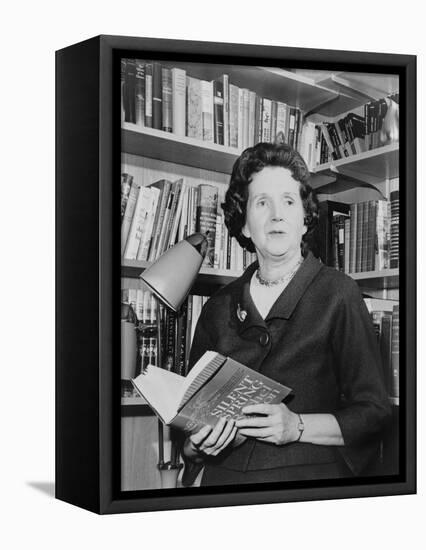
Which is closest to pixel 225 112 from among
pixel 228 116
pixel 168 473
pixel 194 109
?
pixel 228 116

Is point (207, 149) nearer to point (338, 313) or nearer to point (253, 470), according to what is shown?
point (338, 313)

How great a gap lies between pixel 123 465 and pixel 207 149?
1.22 meters

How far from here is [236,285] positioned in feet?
15.4

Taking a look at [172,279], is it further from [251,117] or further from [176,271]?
[251,117]

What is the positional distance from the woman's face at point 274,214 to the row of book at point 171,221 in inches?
3.4

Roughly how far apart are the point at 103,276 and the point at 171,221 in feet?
1.15

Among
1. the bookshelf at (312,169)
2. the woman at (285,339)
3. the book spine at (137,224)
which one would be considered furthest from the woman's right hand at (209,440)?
the book spine at (137,224)

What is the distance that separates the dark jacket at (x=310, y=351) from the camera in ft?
15.3

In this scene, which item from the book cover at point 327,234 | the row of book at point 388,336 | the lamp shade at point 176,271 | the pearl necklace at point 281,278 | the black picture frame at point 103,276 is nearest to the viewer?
the black picture frame at point 103,276

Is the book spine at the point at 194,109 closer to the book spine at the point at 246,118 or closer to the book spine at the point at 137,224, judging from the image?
the book spine at the point at 246,118

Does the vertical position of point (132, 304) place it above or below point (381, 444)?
above

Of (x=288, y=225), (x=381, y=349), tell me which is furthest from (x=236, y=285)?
(x=381, y=349)

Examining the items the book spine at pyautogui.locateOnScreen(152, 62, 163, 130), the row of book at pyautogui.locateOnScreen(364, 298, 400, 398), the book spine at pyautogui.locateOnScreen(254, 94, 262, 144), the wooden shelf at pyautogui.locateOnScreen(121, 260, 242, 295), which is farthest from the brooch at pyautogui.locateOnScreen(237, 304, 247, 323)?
the book spine at pyautogui.locateOnScreen(152, 62, 163, 130)

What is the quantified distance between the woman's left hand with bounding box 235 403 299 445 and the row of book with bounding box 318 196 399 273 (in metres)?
0.63
